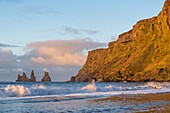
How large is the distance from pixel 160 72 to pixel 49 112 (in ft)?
563

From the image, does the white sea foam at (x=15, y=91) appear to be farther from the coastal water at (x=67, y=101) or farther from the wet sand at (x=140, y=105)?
the wet sand at (x=140, y=105)

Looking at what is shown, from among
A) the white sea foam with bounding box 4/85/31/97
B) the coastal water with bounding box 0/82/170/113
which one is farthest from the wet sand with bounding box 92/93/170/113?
the white sea foam with bounding box 4/85/31/97

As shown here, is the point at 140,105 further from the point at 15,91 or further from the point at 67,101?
the point at 15,91

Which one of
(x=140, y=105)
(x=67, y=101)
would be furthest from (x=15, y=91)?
(x=140, y=105)

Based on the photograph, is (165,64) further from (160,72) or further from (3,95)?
(3,95)

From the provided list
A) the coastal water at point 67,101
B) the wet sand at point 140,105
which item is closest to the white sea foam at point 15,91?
the coastal water at point 67,101

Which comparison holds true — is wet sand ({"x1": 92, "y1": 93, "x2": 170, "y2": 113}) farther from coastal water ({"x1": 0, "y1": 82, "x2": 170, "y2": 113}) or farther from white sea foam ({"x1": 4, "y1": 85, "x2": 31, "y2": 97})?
white sea foam ({"x1": 4, "y1": 85, "x2": 31, "y2": 97})

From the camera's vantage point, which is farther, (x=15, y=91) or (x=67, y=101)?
(x=15, y=91)

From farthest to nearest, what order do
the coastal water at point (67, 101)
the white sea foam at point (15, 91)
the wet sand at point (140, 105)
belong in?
the white sea foam at point (15, 91), the coastal water at point (67, 101), the wet sand at point (140, 105)

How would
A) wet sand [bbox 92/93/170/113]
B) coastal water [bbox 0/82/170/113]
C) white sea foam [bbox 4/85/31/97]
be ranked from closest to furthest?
wet sand [bbox 92/93/170/113], coastal water [bbox 0/82/170/113], white sea foam [bbox 4/85/31/97]

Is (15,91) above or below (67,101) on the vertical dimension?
above

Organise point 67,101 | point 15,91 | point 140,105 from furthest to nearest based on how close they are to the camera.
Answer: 1. point 15,91
2. point 67,101
3. point 140,105

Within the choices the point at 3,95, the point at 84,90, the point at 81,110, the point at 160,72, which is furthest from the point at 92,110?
the point at 160,72

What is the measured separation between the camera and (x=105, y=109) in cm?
2464
